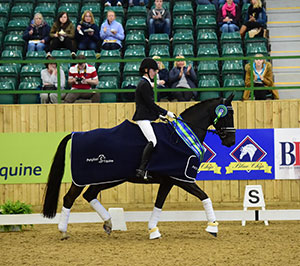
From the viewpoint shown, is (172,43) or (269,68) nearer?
(269,68)

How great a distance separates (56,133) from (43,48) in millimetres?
3108

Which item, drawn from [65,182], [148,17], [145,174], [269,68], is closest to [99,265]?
[145,174]

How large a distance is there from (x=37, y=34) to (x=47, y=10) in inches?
69.8

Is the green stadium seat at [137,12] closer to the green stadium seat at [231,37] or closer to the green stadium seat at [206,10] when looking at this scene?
the green stadium seat at [206,10]

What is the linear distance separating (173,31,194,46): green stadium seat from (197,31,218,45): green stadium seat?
0.58 feet

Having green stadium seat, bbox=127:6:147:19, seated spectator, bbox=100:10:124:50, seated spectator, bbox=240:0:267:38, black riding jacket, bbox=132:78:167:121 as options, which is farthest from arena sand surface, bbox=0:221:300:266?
green stadium seat, bbox=127:6:147:19

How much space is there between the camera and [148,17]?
14.6m

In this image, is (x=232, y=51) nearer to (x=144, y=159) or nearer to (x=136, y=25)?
(x=136, y=25)

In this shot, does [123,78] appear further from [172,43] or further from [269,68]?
[269,68]

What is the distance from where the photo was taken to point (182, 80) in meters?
12.2

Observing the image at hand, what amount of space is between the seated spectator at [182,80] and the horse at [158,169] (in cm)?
376

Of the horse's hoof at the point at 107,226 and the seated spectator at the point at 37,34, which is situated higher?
the seated spectator at the point at 37,34

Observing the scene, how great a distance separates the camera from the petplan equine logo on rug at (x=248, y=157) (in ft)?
38.3

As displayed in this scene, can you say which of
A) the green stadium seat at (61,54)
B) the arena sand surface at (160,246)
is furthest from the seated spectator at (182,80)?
the arena sand surface at (160,246)
